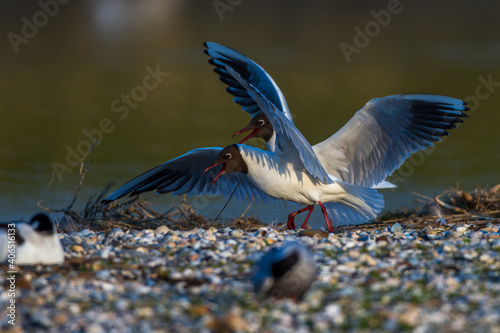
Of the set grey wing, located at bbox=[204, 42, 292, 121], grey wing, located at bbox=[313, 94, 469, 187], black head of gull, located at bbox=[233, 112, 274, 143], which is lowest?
grey wing, located at bbox=[313, 94, 469, 187]

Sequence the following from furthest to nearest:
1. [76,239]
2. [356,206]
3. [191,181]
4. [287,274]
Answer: [191,181] < [356,206] < [76,239] < [287,274]

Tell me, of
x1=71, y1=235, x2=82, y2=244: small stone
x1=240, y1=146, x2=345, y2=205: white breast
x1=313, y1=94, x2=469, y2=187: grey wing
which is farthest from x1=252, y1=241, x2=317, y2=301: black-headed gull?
x1=313, y1=94, x2=469, y2=187: grey wing

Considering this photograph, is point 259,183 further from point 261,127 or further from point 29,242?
point 29,242

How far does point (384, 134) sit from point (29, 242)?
418 cm

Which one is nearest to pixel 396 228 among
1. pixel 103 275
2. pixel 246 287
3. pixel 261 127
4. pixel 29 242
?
pixel 261 127

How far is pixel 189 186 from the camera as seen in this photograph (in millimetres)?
8633

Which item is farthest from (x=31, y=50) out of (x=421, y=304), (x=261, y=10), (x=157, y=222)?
(x=421, y=304)

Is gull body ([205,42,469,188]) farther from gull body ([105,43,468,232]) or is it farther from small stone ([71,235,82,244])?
small stone ([71,235,82,244])

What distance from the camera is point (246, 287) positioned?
5.15 m

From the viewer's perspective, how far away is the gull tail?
26.2ft

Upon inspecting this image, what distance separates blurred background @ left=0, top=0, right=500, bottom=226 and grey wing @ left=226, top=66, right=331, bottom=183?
237 centimetres

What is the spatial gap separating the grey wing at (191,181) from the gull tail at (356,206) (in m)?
0.94

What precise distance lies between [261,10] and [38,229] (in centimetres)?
4263

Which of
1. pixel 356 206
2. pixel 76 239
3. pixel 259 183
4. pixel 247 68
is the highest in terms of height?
pixel 247 68
